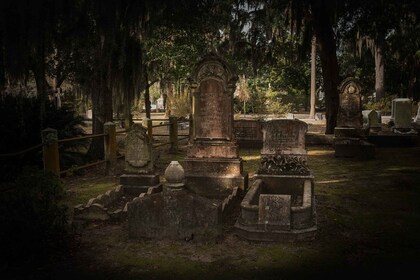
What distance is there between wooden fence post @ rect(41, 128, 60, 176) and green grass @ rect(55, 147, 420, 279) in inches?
114

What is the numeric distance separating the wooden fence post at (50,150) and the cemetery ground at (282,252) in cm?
109

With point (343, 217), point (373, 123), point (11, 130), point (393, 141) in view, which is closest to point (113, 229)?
point (343, 217)

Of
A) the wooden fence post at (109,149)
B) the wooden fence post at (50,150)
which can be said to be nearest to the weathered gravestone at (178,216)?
the wooden fence post at (50,150)

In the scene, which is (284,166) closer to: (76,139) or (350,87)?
Answer: (76,139)

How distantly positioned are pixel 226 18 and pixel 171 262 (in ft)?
48.0

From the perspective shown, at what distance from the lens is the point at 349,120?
1473cm

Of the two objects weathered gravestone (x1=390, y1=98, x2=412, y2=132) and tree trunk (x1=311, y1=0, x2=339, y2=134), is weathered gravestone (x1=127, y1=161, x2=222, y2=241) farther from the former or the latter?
weathered gravestone (x1=390, y1=98, x2=412, y2=132)

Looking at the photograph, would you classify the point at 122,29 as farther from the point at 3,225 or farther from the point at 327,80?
the point at 327,80

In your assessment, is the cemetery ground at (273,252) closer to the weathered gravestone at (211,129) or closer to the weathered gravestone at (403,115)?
the weathered gravestone at (211,129)

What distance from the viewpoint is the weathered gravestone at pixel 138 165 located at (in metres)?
8.73

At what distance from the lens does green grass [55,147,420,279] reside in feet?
16.0

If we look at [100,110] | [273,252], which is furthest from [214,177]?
[100,110]

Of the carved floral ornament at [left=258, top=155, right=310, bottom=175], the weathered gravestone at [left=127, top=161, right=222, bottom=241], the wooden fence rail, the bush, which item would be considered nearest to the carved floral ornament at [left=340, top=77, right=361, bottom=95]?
the wooden fence rail

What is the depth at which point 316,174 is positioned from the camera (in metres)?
11.1
